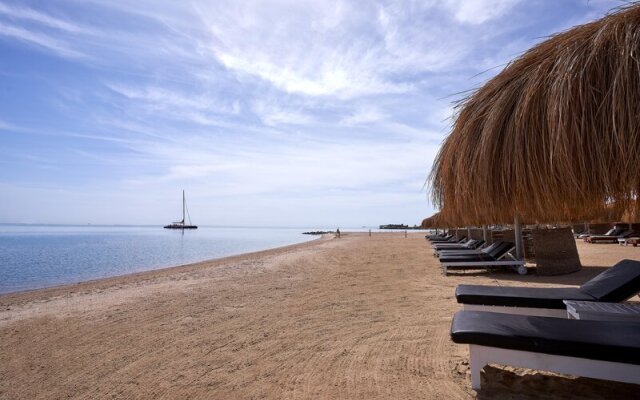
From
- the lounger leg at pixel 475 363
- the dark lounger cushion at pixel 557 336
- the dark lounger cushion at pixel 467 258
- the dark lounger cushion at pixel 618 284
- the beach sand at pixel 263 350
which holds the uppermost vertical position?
the dark lounger cushion at pixel 618 284

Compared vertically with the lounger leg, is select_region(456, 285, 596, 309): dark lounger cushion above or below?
above

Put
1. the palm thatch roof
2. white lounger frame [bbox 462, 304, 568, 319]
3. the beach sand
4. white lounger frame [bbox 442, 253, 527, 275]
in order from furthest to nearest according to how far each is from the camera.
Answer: white lounger frame [bbox 442, 253, 527, 275], white lounger frame [bbox 462, 304, 568, 319], the beach sand, the palm thatch roof

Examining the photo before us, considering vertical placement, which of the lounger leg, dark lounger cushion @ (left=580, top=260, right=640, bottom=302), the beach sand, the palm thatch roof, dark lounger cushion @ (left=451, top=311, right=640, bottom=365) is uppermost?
the palm thatch roof

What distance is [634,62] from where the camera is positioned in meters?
2.17

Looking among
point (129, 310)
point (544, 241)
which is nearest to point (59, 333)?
point (129, 310)

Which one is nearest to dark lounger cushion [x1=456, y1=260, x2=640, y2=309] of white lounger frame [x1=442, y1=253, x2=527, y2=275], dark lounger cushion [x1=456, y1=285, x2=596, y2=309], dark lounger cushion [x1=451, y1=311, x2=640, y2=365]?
dark lounger cushion [x1=456, y1=285, x2=596, y2=309]

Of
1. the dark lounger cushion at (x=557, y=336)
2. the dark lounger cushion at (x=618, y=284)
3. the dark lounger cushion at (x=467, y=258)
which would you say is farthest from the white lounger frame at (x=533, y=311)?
the dark lounger cushion at (x=467, y=258)

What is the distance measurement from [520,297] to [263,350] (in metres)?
2.46

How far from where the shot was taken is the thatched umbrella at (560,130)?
7.20ft

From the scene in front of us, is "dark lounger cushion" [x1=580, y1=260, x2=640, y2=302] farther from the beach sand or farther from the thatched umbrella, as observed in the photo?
the thatched umbrella

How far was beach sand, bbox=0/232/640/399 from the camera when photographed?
310cm

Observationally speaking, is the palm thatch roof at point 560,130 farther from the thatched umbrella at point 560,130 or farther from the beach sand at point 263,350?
the beach sand at point 263,350

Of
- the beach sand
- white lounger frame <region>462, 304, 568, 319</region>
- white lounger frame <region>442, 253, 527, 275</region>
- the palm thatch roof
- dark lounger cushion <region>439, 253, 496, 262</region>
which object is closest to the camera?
the palm thatch roof

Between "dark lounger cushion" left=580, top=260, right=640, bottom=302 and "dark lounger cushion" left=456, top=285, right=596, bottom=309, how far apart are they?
111 millimetres
